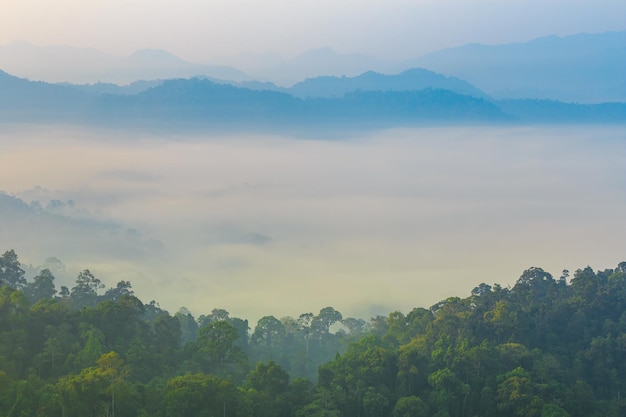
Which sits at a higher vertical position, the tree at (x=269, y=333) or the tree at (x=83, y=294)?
the tree at (x=83, y=294)

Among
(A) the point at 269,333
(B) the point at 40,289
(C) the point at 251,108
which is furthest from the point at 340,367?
(C) the point at 251,108

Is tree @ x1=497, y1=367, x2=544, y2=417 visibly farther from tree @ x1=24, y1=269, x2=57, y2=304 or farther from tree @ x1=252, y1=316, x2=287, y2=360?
tree @ x1=24, y1=269, x2=57, y2=304

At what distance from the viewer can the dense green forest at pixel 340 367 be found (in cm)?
1702

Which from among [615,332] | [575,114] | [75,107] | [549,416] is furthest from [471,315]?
[575,114]

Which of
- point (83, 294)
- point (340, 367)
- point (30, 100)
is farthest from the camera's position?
point (30, 100)

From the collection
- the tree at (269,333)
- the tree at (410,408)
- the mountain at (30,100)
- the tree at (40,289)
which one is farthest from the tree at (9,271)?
the mountain at (30,100)

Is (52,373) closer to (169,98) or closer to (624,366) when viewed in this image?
(624,366)

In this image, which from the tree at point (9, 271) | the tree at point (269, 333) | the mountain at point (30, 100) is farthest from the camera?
the mountain at point (30, 100)

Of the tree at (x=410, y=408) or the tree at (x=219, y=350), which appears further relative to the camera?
the tree at (x=219, y=350)

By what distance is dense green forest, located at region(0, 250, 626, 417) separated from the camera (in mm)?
17016

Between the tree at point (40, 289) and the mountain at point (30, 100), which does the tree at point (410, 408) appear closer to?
the tree at point (40, 289)

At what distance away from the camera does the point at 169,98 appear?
164m

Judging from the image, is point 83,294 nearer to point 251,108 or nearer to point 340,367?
point 340,367

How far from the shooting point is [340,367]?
66.4 feet
